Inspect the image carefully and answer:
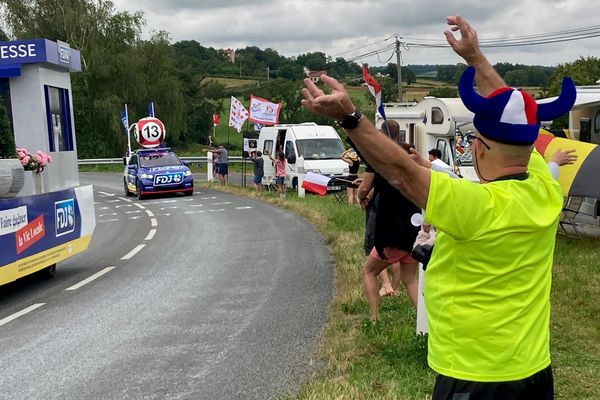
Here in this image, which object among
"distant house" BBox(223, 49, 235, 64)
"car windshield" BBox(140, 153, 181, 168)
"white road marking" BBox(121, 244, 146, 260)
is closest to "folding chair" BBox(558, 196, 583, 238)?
"white road marking" BBox(121, 244, 146, 260)

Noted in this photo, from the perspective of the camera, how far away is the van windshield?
23797mm

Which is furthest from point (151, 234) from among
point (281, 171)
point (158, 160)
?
point (158, 160)

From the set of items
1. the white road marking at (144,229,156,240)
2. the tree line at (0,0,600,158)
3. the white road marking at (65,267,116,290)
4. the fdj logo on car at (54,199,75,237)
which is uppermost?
the tree line at (0,0,600,158)

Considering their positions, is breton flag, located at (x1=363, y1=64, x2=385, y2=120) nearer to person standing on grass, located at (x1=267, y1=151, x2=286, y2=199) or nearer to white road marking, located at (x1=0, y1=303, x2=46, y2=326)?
white road marking, located at (x1=0, y1=303, x2=46, y2=326)

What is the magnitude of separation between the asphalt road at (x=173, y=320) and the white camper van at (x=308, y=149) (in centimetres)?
896

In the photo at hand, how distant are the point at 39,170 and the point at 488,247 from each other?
327 inches

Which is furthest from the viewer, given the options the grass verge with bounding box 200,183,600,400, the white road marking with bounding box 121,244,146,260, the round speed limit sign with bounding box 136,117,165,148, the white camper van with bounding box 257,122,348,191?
the round speed limit sign with bounding box 136,117,165,148

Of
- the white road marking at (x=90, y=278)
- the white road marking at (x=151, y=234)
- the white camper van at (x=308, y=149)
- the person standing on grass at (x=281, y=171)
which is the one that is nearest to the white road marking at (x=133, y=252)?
the white road marking at (x=151, y=234)

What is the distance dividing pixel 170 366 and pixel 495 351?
390cm

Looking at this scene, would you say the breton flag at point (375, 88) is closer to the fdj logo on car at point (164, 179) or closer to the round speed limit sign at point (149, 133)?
the fdj logo on car at point (164, 179)

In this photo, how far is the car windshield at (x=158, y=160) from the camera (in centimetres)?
2619

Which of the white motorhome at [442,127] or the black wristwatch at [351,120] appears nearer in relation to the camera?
the black wristwatch at [351,120]

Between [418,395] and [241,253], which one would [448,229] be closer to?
[418,395]

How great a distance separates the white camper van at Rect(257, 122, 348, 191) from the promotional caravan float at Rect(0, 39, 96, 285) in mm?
12678
